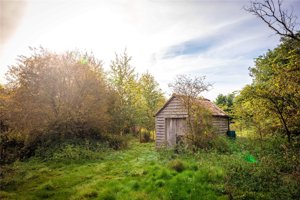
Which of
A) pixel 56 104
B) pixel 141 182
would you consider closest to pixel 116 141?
pixel 56 104

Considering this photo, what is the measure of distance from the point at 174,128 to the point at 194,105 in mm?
3121

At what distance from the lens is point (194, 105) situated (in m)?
13.1

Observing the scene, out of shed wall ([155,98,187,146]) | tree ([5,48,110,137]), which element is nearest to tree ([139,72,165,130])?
shed wall ([155,98,187,146])

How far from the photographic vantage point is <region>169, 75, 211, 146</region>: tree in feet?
40.7

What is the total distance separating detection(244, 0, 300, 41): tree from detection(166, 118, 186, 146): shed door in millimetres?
8366

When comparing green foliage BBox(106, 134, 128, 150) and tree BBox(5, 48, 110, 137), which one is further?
green foliage BBox(106, 134, 128, 150)

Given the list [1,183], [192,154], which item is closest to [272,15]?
[192,154]

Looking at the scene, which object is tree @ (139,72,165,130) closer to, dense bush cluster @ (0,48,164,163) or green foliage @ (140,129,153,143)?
green foliage @ (140,129,153,143)

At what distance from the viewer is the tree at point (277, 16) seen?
8.26 m

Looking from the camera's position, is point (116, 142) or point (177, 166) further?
point (116, 142)

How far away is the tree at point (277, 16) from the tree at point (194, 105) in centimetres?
481

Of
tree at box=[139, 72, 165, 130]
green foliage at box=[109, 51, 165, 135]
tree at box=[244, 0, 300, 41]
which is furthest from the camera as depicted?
tree at box=[139, 72, 165, 130]

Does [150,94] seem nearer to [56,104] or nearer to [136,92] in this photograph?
[136,92]

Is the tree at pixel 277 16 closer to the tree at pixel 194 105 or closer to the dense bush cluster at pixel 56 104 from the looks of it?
the tree at pixel 194 105
